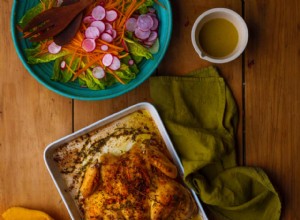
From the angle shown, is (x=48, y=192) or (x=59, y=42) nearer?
(x=59, y=42)

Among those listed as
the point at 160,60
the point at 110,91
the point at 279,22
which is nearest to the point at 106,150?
the point at 110,91

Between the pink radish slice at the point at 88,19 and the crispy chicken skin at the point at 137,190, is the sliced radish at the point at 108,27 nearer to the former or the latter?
the pink radish slice at the point at 88,19

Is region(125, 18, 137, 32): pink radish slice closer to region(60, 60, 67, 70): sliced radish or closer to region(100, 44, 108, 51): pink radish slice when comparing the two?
region(100, 44, 108, 51): pink radish slice

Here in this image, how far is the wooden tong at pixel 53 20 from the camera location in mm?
1038

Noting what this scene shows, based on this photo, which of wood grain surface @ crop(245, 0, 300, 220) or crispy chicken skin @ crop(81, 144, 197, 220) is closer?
crispy chicken skin @ crop(81, 144, 197, 220)

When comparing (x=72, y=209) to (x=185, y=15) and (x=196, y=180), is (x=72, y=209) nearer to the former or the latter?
(x=196, y=180)

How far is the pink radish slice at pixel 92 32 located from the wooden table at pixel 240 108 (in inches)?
7.4

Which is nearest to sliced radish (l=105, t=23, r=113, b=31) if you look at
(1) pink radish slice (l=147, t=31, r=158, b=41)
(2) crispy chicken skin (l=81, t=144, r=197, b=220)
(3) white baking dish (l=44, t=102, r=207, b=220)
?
(1) pink radish slice (l=147, t=31, r=158, b=41)

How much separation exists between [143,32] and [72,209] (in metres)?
0.50

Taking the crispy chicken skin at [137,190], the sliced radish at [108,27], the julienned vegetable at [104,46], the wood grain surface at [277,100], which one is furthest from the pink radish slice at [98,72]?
the wood grain surface at [277,100]

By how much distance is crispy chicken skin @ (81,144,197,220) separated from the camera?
1028 mm

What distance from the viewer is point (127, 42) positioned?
1.07 m

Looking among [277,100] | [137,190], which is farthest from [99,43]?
[277,100]

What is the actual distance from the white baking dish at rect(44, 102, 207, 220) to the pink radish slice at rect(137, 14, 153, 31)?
0.64 ft
